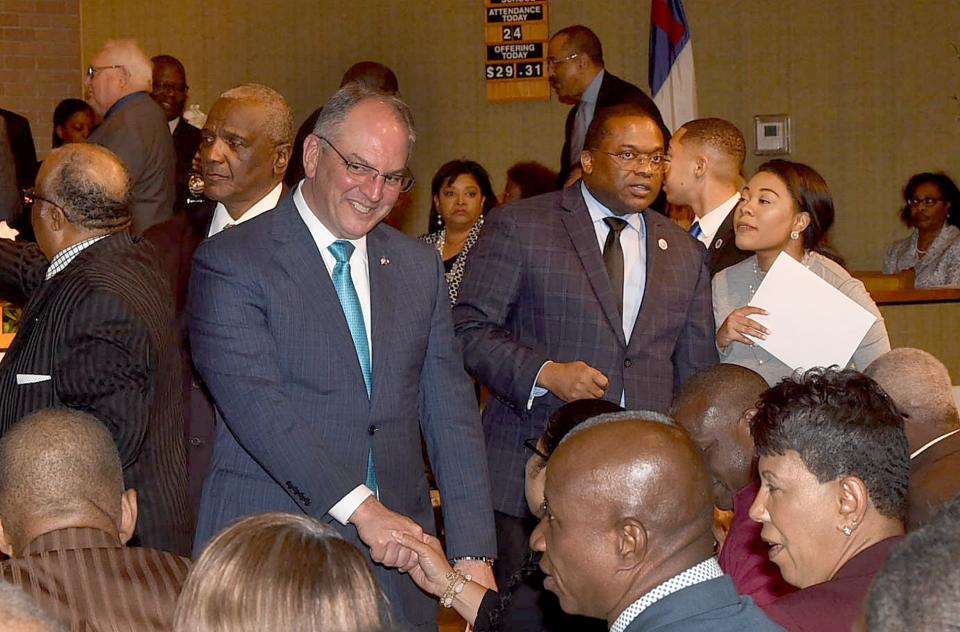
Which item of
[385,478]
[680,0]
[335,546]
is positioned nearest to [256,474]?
[385,478]

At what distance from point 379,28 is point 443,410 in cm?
693

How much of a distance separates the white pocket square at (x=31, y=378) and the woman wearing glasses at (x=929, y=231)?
5842 millimetres

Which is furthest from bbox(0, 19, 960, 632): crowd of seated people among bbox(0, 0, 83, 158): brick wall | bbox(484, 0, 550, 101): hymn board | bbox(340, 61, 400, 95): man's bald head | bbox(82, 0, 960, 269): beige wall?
bbox(0, 0, 83, 158): brick wall

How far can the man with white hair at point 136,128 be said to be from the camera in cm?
597

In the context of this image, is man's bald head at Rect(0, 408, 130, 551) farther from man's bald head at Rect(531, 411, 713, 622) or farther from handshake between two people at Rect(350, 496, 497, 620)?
man's bald head at Rect(531, 411, 713, 622)

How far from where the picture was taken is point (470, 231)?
699cm

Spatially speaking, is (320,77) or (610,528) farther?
(320,77)

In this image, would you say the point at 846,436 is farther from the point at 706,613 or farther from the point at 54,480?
the point at 54,480

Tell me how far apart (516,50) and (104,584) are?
7.31 metres

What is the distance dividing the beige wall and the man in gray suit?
6.08m

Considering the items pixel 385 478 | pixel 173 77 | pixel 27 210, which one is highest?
pixel 173 77

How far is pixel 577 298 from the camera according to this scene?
3.76m

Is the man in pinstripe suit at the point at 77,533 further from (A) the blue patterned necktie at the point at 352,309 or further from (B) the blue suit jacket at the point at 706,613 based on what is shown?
(B) the blue suit jacket at the point at 706,613

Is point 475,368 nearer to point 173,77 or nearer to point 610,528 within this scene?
point 610,528
